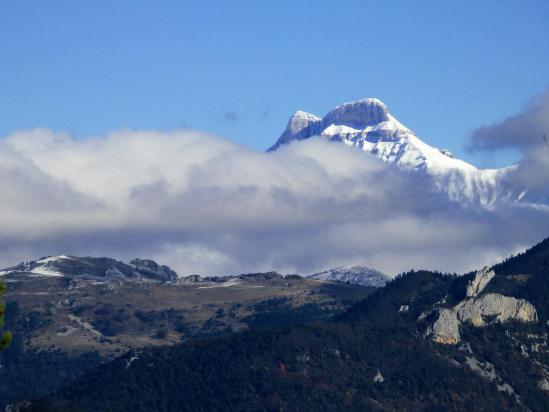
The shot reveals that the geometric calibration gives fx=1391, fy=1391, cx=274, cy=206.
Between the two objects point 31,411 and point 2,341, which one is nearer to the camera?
point 2,341

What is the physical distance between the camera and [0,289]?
432ft

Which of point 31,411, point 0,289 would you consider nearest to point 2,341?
point 0,289

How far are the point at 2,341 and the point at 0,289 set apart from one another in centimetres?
692

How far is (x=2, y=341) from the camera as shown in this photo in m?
127

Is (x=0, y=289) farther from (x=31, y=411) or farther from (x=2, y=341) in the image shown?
(x=31, y=411)

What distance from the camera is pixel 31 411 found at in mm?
195625

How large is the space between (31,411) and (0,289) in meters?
67.7

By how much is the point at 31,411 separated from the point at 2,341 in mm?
71644

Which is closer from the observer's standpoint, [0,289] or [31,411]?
[0,289]
